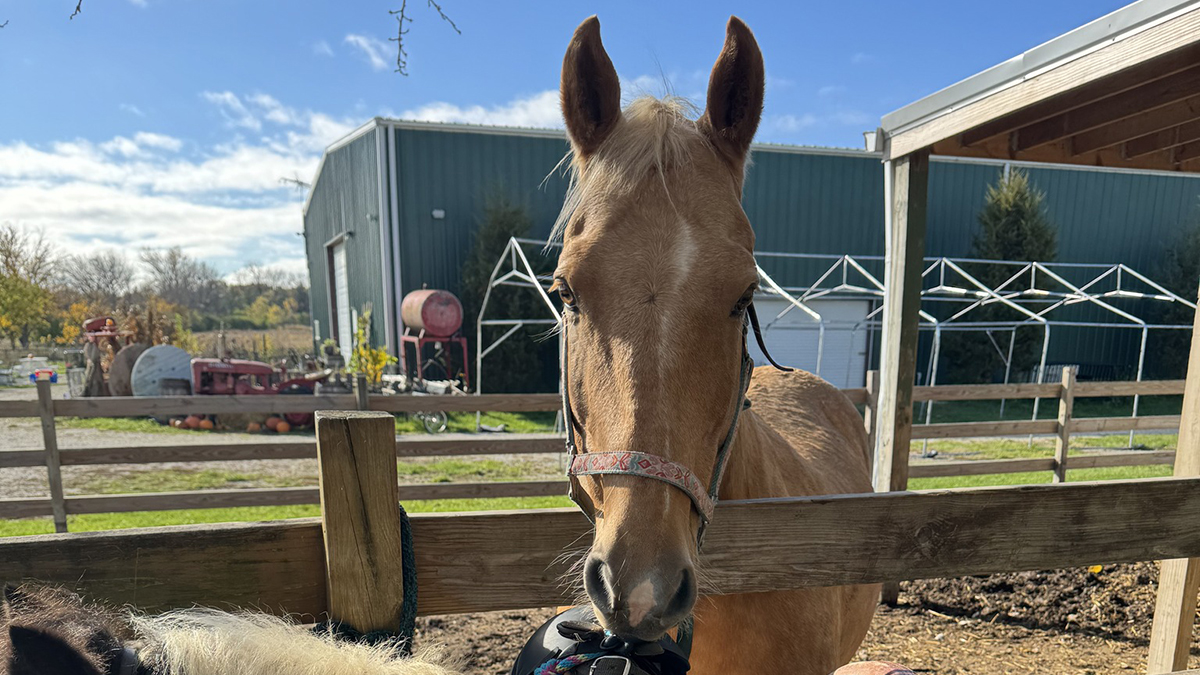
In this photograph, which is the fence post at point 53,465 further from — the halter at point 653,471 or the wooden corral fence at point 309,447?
the halter at point 653,471

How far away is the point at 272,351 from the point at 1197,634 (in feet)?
90.7

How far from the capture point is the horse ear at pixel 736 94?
4.65 feet

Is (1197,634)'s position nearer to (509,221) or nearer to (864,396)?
(864,396)

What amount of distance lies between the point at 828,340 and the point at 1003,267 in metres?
5.80

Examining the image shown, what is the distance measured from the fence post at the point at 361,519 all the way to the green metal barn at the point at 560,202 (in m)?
12.0

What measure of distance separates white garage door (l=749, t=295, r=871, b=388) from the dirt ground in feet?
40.4

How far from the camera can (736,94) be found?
1460mm

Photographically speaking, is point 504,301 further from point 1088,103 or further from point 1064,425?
point 1088,103

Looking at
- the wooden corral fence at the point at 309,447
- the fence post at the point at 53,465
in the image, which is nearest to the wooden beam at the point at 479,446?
the wooden corral fence at the point at 309,447

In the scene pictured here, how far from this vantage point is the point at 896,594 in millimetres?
4523

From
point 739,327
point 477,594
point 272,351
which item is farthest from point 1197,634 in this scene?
point 272,351

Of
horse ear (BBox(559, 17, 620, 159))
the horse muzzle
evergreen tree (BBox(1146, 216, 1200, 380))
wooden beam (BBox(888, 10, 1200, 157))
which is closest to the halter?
the horse muzzle

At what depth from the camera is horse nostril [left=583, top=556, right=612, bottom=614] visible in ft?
3.21

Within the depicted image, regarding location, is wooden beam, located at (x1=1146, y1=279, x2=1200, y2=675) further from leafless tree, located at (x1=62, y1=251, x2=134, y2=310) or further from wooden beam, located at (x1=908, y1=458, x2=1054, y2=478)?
leafless tree, located at (x1=62, y1=251, x2=134, y2=310)
